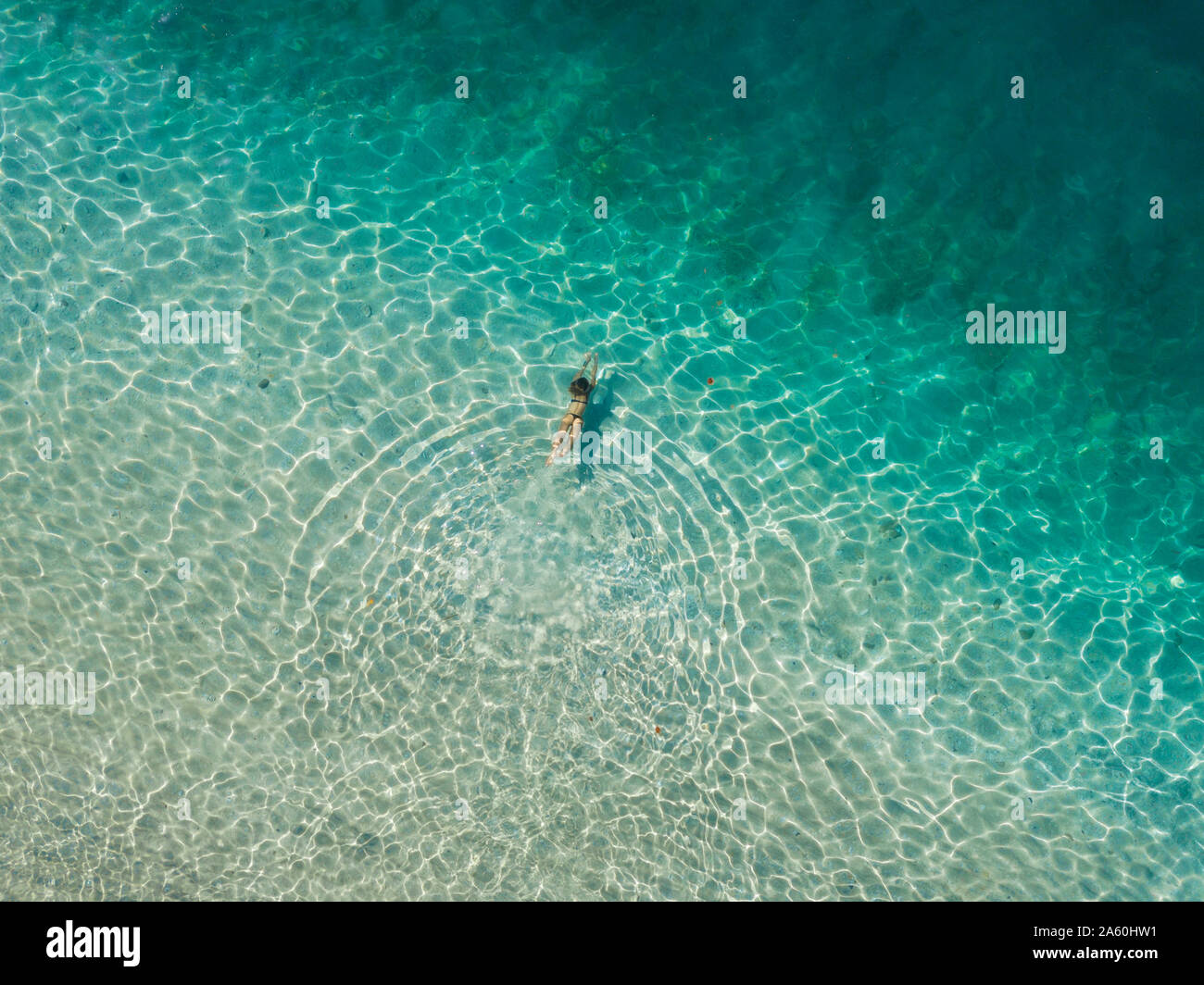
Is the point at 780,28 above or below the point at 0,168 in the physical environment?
above

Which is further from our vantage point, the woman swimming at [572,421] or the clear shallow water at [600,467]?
the woman swimming at [572,421]

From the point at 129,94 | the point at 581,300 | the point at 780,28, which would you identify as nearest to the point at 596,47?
the point at 780,28

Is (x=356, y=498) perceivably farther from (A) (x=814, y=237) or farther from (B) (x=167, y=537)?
(A) (x=814, y=237)

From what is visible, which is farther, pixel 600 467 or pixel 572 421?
pixel 600 467

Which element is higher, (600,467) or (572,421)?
(572,421)
